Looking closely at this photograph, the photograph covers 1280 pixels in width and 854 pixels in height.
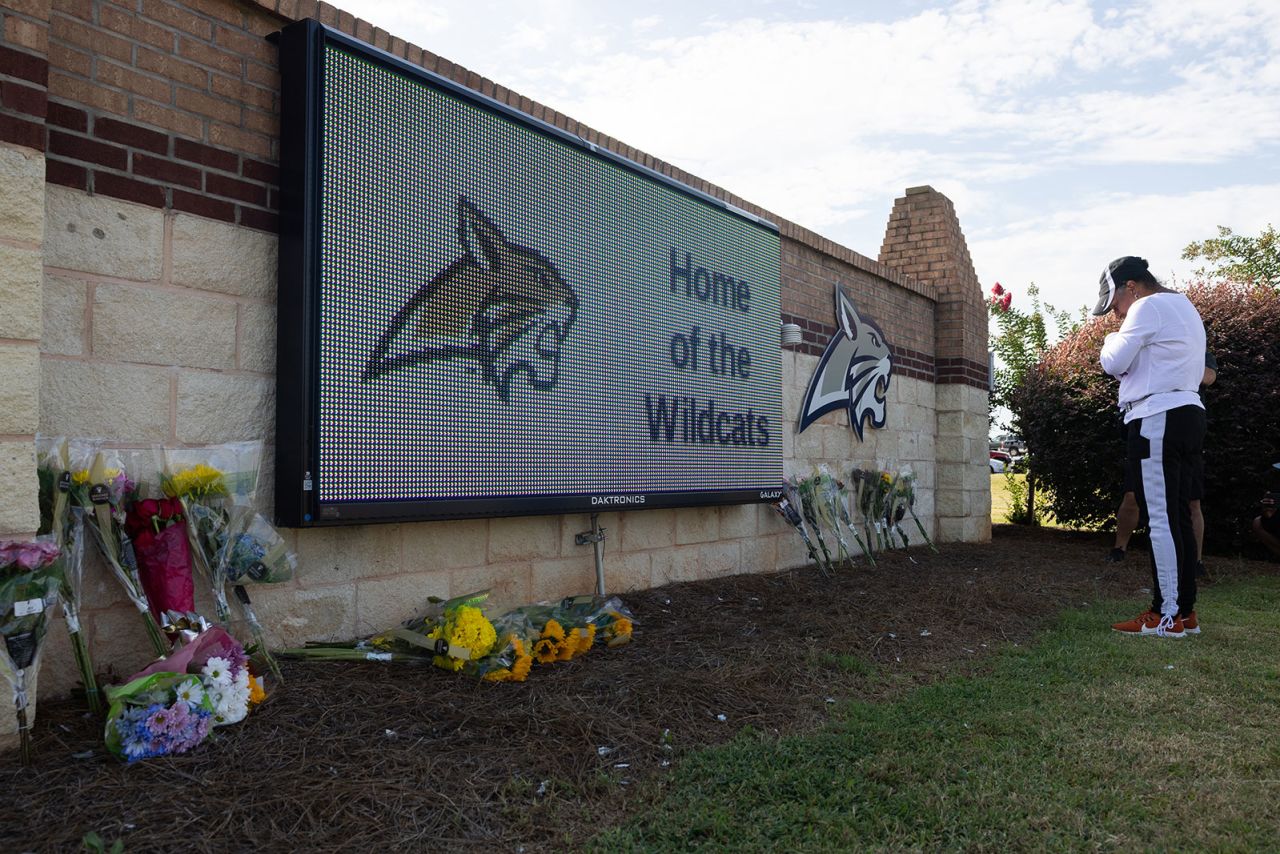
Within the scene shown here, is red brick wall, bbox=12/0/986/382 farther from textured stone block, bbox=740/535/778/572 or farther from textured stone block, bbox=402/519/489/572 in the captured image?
textured stone block, bbox=740/535/778/572

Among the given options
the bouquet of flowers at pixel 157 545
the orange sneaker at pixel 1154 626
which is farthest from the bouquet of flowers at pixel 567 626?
the orange sneaker at pixel 1154 626

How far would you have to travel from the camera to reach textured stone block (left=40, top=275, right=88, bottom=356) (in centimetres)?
280

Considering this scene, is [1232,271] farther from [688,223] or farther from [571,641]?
[571,641]

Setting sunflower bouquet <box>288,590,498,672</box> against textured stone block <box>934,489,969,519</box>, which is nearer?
sunflower bouquet <box>288,590,498,672</box>

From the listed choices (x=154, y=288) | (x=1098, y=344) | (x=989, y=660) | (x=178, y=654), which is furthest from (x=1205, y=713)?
(x=1098, y=344)

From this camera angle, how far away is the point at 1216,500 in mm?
8664

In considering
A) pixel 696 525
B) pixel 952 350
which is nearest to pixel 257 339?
pixel 696 525

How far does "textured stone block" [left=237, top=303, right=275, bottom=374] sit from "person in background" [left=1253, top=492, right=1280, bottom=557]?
846cm

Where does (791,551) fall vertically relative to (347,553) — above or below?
below

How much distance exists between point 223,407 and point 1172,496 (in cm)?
437

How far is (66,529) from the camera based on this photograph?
8.91ft

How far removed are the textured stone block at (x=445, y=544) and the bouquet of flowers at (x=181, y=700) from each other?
1146mm

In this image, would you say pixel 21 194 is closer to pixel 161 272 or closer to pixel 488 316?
pixel 161 272

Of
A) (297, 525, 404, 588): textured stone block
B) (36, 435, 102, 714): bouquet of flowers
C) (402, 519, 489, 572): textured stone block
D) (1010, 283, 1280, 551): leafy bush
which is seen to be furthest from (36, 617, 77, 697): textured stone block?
(1010, 283, 1280, 551): leafy bush
